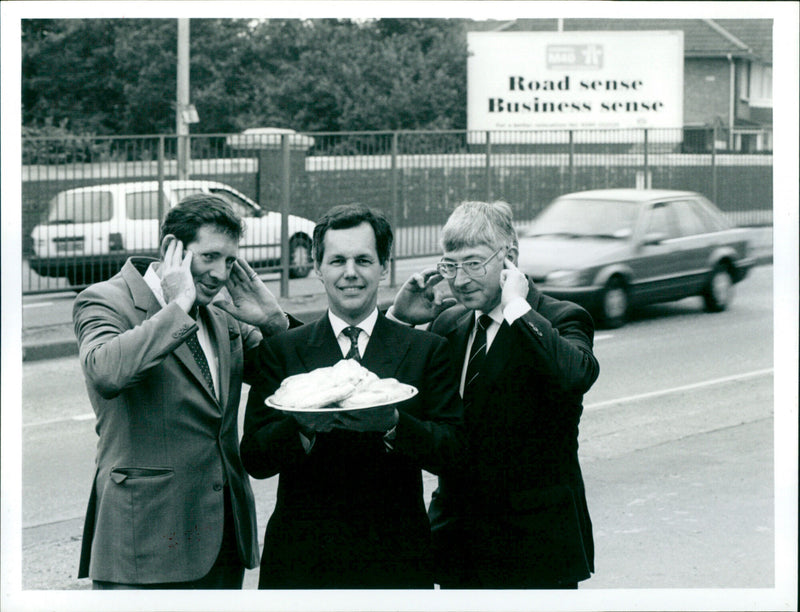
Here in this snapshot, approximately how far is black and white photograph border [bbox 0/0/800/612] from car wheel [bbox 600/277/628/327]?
35.2ft

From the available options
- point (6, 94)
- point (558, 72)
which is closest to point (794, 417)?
point (6, 94)

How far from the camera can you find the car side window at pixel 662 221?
15227 mm

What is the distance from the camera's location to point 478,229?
3617 millimetres

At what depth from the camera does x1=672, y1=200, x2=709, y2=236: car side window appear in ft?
51.6

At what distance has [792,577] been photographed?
12.2 feet

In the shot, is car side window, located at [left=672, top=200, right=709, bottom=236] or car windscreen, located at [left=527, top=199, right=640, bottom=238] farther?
car side window, located at [left=672, top=200, right=709, bottom=236]

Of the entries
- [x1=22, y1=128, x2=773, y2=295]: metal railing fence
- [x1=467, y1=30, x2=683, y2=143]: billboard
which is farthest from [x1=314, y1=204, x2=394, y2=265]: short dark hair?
[x1=467, y1=30, x2=683, y2=143]: billboard

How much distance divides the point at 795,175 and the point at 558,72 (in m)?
30.6

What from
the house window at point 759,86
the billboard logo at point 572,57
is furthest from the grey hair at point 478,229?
the house window at point 759,86

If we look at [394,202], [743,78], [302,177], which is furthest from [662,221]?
[743,78]

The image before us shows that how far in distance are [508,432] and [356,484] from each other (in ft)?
1.66

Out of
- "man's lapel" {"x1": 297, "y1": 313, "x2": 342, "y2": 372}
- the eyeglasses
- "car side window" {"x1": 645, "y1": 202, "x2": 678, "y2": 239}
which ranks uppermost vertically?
"car side window" {"x1": 645, "y1": 202, "x2": 678, "y2": 239}

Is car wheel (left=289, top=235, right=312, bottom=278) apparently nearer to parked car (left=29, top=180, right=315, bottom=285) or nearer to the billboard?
parked car (left=29, top=180, right=315, bottom=285)

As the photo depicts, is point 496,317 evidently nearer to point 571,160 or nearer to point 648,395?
point 648,395
